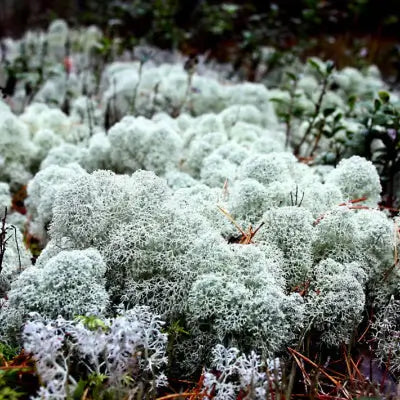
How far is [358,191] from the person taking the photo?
6.72 feet

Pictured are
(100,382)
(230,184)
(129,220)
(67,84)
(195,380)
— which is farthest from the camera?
(67,84)

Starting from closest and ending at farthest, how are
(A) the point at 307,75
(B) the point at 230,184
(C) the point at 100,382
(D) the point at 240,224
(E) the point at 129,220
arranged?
(C) the point at 100,382 < (E) the point at 129,220 < (D) the point at 240,224 < (B) the point at 230,184 < (A) the point at 307,75

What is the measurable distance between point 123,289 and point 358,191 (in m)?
1.11

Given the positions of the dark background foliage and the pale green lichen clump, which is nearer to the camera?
the pale green lichen clump

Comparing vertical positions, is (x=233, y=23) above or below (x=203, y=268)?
above

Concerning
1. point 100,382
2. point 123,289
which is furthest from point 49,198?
point 100,382

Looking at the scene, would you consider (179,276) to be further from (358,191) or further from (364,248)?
(358,191)

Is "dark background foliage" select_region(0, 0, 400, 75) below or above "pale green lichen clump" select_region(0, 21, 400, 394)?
above

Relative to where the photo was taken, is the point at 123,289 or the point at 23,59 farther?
the point at 23,59

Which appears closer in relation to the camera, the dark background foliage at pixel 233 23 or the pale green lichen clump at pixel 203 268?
the pale green lichen clump at pixel 203 268

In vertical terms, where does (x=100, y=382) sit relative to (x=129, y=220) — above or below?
below

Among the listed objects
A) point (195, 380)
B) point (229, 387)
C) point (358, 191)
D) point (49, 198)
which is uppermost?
point (358, 191)

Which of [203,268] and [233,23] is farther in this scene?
[233,23]

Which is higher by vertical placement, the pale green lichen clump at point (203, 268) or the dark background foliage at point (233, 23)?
the dark background foliage at point (233, 23)
